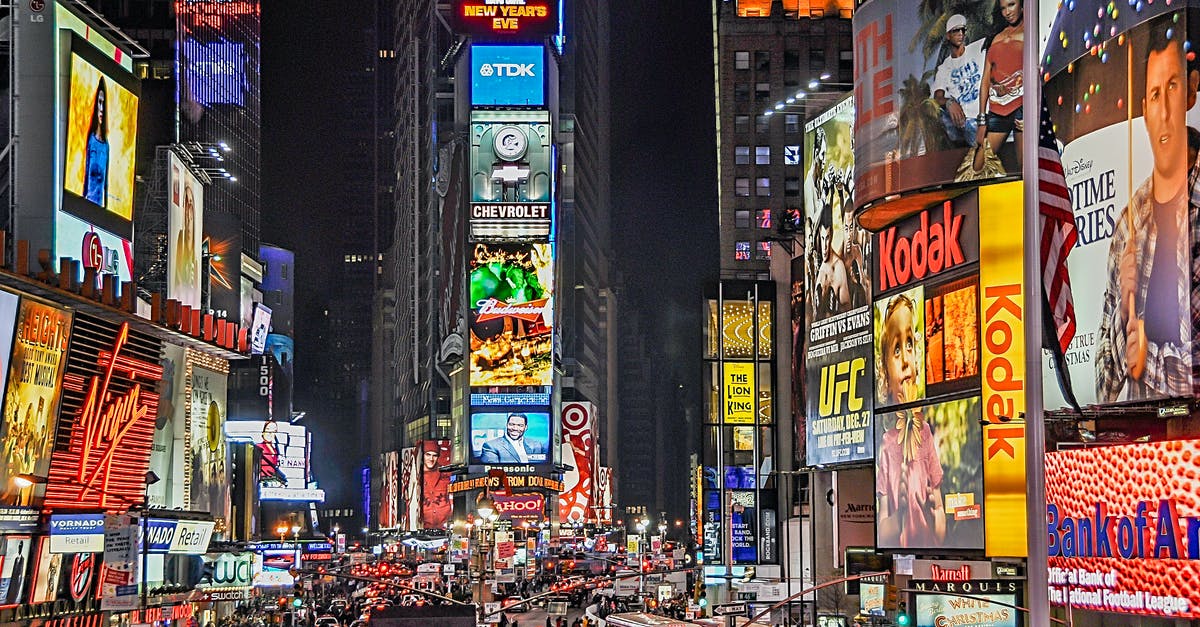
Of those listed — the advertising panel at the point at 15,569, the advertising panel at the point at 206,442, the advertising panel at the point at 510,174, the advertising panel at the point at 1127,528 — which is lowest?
the advertising panel at the point at 15,569

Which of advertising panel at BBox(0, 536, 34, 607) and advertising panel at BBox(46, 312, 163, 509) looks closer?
advertising panel at BBox(0, 536, 34, 607)

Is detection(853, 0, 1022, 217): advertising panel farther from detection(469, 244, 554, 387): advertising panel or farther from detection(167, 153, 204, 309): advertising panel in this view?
detection(469, 244, 554, 387): advertising panel

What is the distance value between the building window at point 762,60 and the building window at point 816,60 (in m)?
2.90

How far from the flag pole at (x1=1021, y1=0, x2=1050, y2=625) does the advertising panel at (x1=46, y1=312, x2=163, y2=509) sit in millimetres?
30946

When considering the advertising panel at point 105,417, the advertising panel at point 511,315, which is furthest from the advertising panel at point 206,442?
the advertising panel at point 511,315

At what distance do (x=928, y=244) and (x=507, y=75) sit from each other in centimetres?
8337

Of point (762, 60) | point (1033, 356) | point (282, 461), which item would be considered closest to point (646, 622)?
point (1033, 356)

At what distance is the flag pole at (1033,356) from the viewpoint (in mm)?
14648

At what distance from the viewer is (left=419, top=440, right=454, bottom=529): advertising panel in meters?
181

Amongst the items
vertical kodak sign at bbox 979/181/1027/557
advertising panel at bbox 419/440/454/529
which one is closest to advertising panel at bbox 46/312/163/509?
vertical kodak sign at bbox 979/181/1027/557

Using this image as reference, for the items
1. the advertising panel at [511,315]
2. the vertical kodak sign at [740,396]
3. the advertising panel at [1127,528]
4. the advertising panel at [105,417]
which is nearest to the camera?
the advertising panel at [1127,528]

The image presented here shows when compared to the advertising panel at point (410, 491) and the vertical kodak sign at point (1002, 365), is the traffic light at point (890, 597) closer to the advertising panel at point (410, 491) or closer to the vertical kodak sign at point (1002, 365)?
the vertical kodak sign at point (1002, 365)

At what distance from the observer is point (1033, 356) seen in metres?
14.7

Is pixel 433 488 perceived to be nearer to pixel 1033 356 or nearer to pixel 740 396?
pixel 740 396
